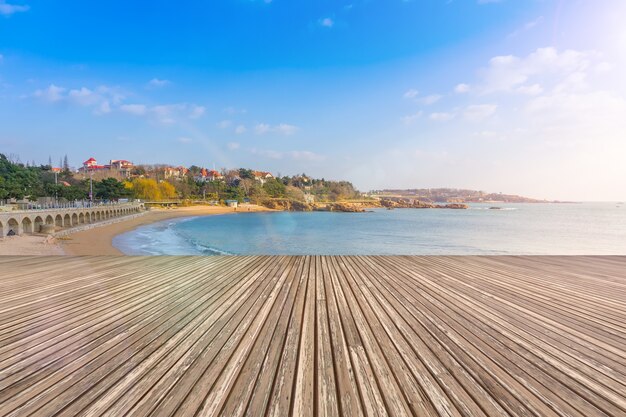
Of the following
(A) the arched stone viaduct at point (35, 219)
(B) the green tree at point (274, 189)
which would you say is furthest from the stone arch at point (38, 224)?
(B) the green tree at point (274, 189)

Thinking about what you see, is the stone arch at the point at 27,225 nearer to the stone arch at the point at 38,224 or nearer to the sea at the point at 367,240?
the stone arch at the point at 38,224

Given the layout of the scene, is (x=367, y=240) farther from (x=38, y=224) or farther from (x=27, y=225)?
(x=38, y=224)

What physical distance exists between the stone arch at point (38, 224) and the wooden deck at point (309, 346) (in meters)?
25.9

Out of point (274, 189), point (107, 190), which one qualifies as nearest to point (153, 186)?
point (107, 190)

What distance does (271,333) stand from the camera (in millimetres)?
2572

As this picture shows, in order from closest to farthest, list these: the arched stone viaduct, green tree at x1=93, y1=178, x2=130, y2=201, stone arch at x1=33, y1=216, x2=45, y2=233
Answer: the arched stone viaduct
stone arch at x1=33, y1=216, x2=45, y2=233
green tree at x1=93, y1=178, x2=130, y2=201

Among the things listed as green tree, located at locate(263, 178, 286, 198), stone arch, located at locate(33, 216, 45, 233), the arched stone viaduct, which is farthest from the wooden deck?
green tree, located at locate(263, 178, 286, 198)

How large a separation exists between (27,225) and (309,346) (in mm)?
30620

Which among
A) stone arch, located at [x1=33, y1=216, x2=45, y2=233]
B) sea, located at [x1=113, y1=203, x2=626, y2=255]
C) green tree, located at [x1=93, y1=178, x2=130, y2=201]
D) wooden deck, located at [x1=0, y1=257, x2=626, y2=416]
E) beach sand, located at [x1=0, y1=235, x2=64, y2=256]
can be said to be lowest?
sea, located at [x1=113, y1=203, x2=626, y2=255]

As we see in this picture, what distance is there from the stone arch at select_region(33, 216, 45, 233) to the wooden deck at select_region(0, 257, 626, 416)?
85.0ft

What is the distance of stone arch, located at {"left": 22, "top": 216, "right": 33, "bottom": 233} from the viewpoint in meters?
22.4

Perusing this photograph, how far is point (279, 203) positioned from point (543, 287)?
293 feet

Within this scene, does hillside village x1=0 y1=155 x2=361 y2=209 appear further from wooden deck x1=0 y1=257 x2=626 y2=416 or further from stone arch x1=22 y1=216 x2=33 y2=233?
wooden deck x1=0 y1=257 x2=626 y2=416

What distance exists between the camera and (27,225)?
22.8 metres
